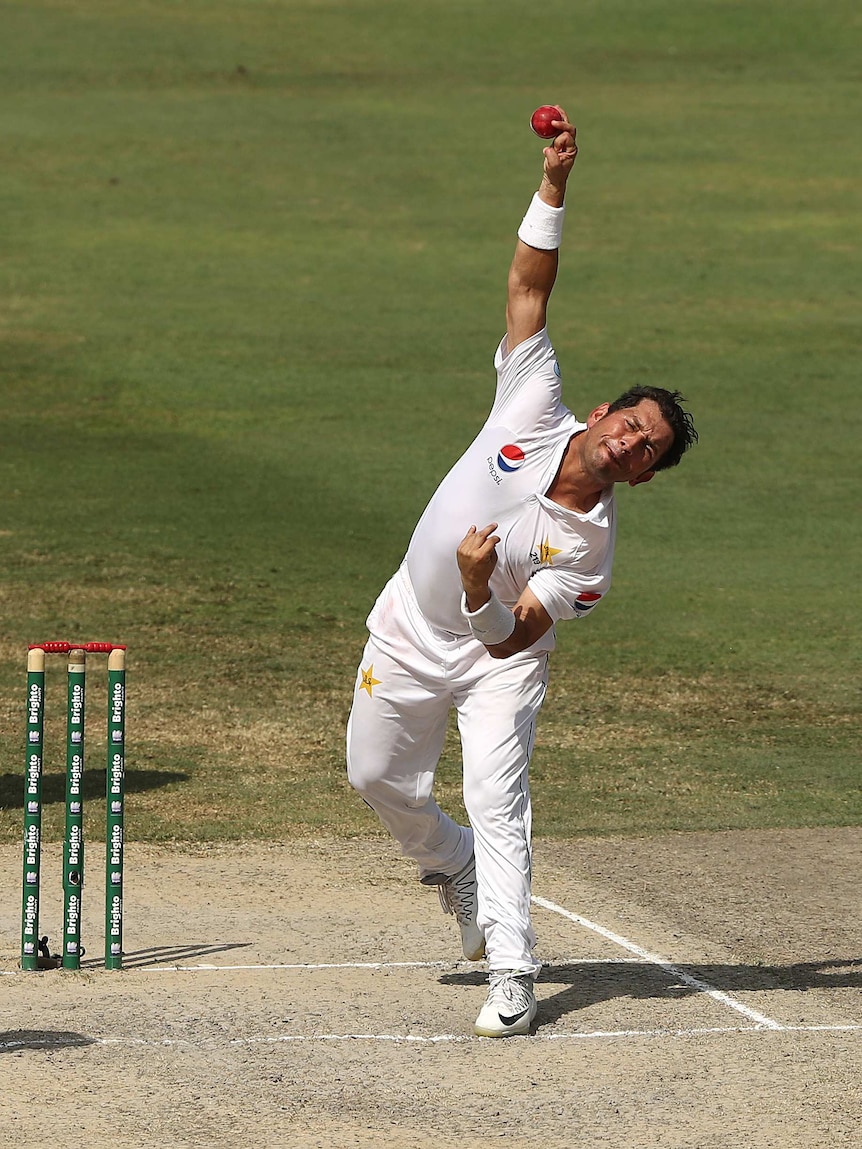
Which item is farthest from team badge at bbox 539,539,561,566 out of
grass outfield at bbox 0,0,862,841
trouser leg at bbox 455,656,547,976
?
grass outfield at bbox 0,0,862,841

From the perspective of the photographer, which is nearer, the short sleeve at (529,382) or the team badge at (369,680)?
the short sleeve at (529,382)

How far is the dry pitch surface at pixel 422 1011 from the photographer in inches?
228

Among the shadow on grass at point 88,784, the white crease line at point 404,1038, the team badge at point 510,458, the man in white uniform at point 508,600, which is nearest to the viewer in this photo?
the white crease line at point 404,1038

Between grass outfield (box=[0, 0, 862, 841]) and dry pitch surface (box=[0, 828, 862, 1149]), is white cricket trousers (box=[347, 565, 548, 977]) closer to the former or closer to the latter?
dry pitch surface (box=[0, 828, 862, 1149])

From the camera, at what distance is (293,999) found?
22.5 ft

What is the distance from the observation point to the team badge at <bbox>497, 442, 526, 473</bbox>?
6.75 m

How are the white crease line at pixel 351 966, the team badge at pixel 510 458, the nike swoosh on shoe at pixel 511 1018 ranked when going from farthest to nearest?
1. the white crease line at pixel 351 966
2. the team badge at pixel 510 458
3. the nike swoosh on shoe at pixel 511 1018

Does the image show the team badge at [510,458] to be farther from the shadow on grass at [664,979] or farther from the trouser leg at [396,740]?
the shadow on grass at [664,979]

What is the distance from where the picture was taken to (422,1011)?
6.78m

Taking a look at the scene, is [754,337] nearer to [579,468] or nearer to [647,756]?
[647,756]

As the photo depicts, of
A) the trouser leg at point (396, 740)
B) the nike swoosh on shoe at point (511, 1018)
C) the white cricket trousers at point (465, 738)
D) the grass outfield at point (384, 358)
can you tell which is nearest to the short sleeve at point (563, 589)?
the white cricket trousers at point (465, 738)

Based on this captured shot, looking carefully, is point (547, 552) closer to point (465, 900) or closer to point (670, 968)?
point (465, 900)

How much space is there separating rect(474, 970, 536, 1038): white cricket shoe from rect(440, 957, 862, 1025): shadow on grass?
0.30m

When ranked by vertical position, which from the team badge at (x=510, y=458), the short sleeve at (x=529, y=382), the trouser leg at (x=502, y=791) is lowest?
the trouser leg at (x=502, y=791)
